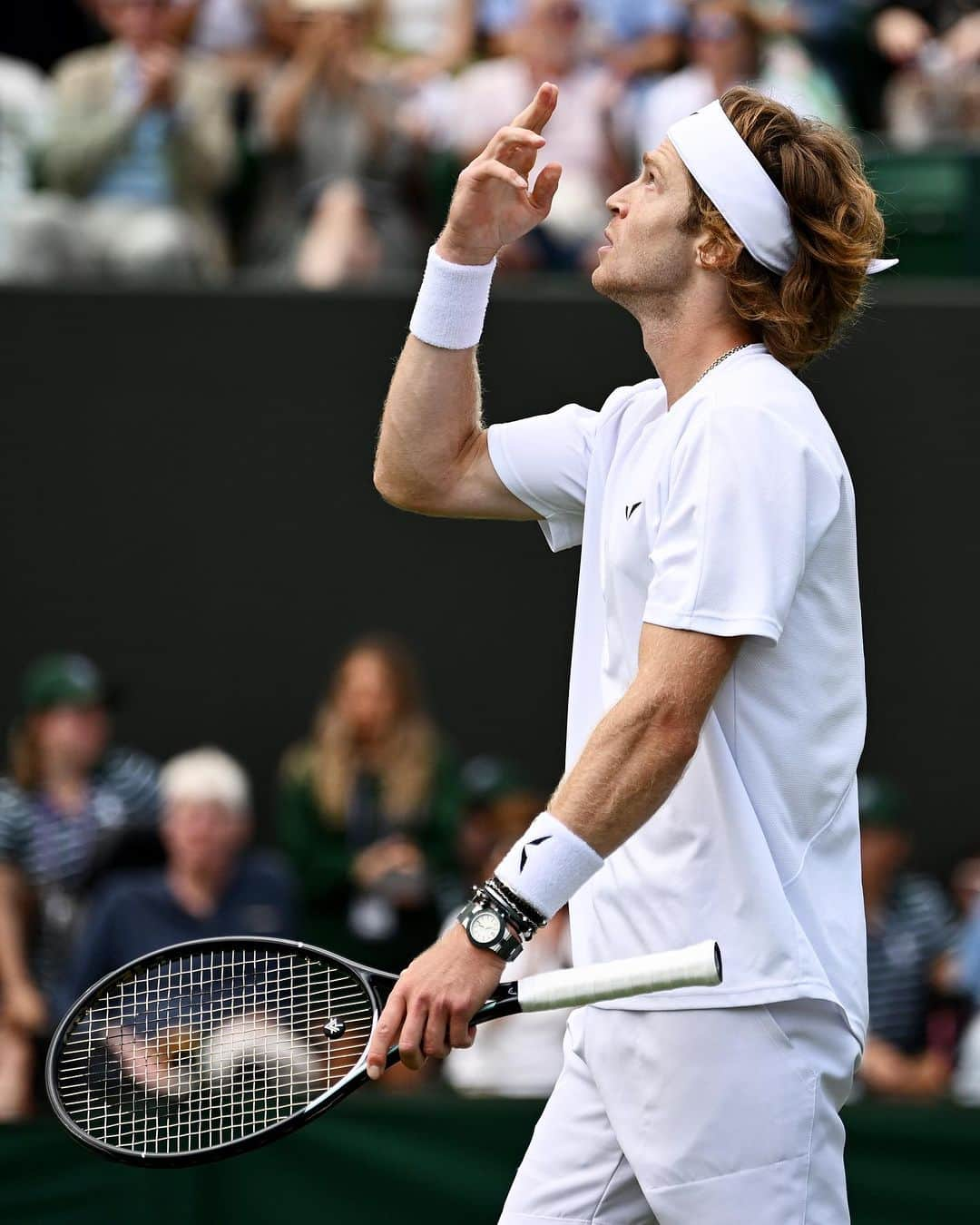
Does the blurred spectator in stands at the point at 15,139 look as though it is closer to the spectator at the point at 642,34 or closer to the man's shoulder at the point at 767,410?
the spectator at the point at 642,34

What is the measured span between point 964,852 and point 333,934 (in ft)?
8.81

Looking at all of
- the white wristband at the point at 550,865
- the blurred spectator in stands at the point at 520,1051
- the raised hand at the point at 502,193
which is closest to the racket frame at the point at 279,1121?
the white wristband at the point at 550,865

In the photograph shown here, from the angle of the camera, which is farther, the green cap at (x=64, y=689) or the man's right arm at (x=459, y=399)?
the green cap at (x=64, y=689)

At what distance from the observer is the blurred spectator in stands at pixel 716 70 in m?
7.58

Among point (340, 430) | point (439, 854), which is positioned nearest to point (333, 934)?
point (439, 854)

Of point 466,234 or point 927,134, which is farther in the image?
point 927,134

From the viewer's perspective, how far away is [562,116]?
7.67 metres

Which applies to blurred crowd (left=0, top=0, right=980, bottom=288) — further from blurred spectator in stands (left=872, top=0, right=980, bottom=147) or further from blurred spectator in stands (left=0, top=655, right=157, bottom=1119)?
blurred spectator in stands (left=0, top=655, right=157, bottom=1119)

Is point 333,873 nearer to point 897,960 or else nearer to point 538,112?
point 897,960

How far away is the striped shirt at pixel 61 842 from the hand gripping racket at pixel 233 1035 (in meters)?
2.73

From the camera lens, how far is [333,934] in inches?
246

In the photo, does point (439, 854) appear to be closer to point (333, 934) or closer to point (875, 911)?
point (333, 934)

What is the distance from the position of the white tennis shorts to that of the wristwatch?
0.29 meters

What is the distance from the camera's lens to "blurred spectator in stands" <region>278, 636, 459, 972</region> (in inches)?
244
